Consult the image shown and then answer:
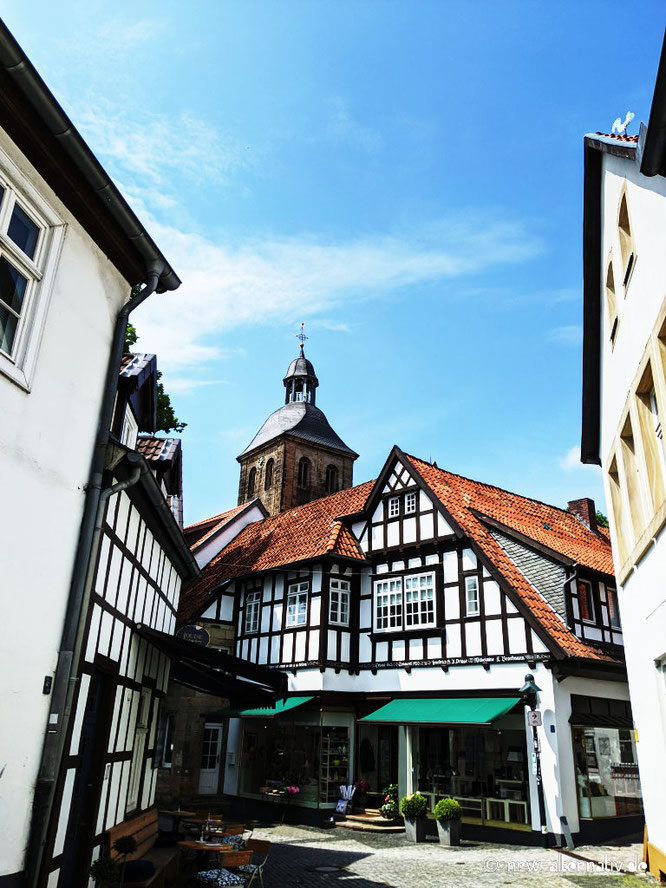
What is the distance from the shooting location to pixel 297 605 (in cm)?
2180

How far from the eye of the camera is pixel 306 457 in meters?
45.8

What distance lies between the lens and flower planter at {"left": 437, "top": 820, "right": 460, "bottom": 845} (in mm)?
15148

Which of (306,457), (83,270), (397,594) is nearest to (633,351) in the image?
(83,270)

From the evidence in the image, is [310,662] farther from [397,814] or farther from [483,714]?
[483,714]

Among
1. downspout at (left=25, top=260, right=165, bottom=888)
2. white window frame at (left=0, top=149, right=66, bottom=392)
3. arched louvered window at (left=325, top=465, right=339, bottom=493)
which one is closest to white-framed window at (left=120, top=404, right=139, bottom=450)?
downspout at (left=25, top=260, right=165, bottom=888)

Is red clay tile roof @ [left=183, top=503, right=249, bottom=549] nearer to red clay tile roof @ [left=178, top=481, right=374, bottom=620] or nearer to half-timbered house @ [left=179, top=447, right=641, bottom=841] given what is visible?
red clay tile roof @ [left=178, top=481, right=374, bottom=620]

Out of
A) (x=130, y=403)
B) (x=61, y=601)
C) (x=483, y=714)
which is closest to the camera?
(x=61, y=601)

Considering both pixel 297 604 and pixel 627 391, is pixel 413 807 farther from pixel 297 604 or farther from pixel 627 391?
pixel 627 391

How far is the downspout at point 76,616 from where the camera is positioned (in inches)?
234

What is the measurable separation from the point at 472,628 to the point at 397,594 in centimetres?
308

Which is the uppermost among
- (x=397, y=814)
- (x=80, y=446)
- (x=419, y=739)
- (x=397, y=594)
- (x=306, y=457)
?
(x=306, y=457)

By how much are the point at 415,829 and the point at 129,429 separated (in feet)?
38.4

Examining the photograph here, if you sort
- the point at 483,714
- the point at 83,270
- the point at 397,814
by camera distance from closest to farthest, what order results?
the point at 83,270 < the point at 483,714 < the point at 397,814

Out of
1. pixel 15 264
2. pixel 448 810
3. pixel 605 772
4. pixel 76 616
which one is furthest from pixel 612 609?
pixel 15 264
